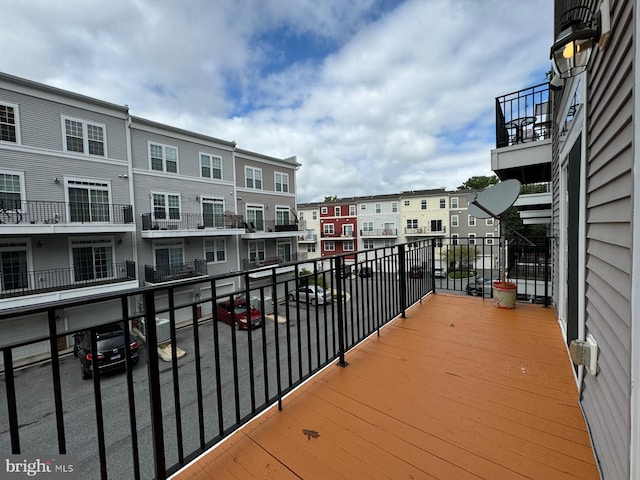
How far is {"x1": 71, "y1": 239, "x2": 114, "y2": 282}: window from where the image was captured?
10266 mm

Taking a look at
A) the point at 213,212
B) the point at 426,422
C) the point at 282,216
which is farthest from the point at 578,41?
the point at 282,216

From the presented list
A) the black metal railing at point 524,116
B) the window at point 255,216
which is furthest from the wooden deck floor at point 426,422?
the window at point 255,216

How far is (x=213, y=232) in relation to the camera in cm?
1352

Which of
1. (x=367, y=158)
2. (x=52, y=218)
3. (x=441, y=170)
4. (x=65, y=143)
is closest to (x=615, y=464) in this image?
(x=52, y=218)

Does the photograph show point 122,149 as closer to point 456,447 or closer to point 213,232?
point 213,232

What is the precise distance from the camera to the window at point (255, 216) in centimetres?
1619

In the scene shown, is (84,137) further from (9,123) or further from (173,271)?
(173,271)

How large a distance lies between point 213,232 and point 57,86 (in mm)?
7458

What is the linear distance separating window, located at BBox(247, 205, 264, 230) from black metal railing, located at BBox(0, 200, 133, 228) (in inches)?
243

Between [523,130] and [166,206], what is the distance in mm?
13534

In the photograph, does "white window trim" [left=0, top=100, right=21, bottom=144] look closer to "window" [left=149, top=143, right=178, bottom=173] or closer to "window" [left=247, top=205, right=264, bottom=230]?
"window" [left=149, top=143, right=178, bottom=173]

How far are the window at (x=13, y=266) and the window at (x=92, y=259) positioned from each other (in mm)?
1256

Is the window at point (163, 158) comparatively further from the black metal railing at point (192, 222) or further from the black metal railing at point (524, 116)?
the black metal railing at point (524, 116)

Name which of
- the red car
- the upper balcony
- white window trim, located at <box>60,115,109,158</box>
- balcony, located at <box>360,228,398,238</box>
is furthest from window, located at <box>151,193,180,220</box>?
balcony, located at <box>360,228,398,238</box>
